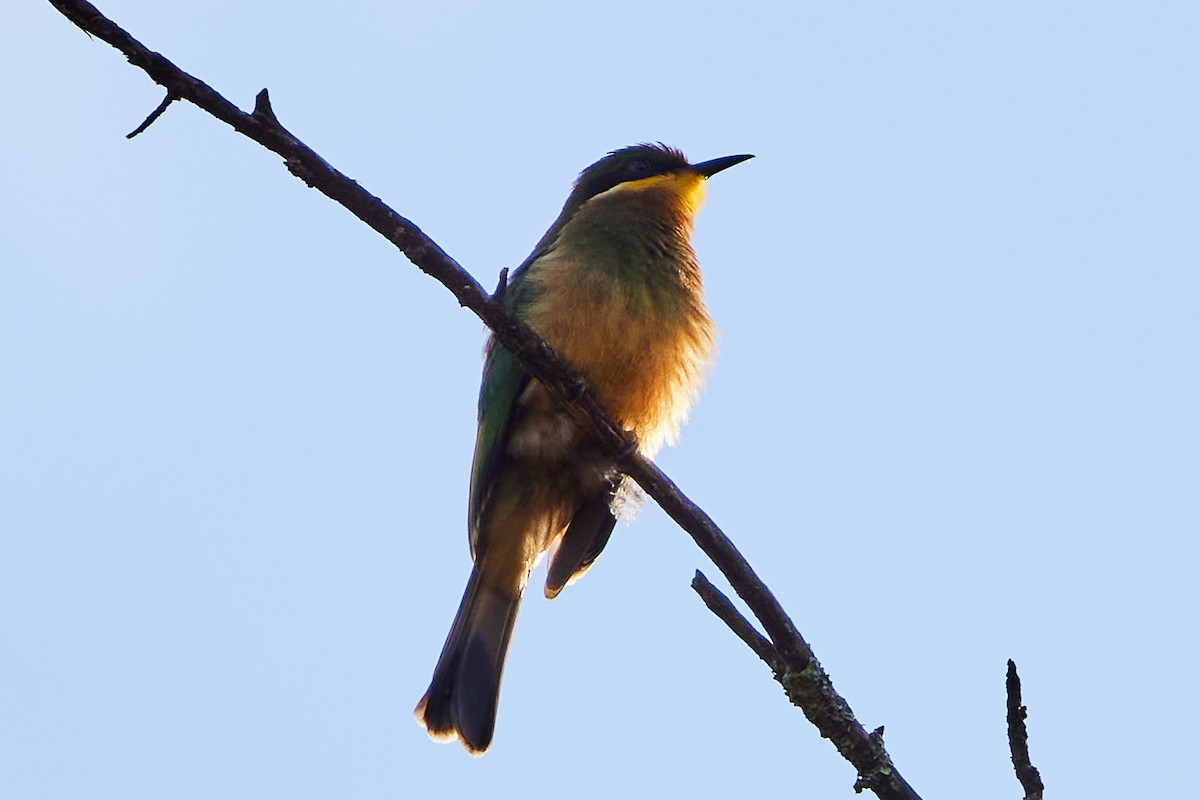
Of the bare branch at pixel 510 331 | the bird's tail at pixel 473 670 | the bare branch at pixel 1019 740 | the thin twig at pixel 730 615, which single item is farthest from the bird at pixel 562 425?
the bare branch at pixel 1019 740

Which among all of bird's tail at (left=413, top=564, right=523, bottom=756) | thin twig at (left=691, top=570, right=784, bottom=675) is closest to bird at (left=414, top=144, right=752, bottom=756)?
bird's tail at (left=413, top=564, right=523, bottom=756)

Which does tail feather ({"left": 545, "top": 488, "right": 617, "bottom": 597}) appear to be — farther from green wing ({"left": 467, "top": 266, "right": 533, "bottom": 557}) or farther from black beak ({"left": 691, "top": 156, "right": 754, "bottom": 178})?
black beak ({"left": 691, "top": 156, "right": 754, "bottom": 178})

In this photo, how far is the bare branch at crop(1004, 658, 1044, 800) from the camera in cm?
252

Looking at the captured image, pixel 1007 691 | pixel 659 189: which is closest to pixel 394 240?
pixel 1007 691

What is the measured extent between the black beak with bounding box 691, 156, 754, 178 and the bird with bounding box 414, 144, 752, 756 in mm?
735

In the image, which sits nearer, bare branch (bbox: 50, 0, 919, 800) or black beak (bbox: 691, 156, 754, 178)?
bare branch (bbox: 50, 0, 919, 800)

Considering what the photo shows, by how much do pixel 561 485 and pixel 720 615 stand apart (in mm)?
1737

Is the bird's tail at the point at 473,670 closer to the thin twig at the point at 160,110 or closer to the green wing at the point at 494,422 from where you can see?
the green wing at the point at 494,422

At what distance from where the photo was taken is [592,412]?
3758 millimetres

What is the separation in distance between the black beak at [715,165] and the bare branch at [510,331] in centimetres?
242

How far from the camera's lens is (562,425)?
4398 mm

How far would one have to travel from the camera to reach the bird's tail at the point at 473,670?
4.36 m

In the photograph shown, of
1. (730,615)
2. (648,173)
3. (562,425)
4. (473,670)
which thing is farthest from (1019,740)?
(648,173)

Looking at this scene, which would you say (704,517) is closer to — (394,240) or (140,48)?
(394,240)
